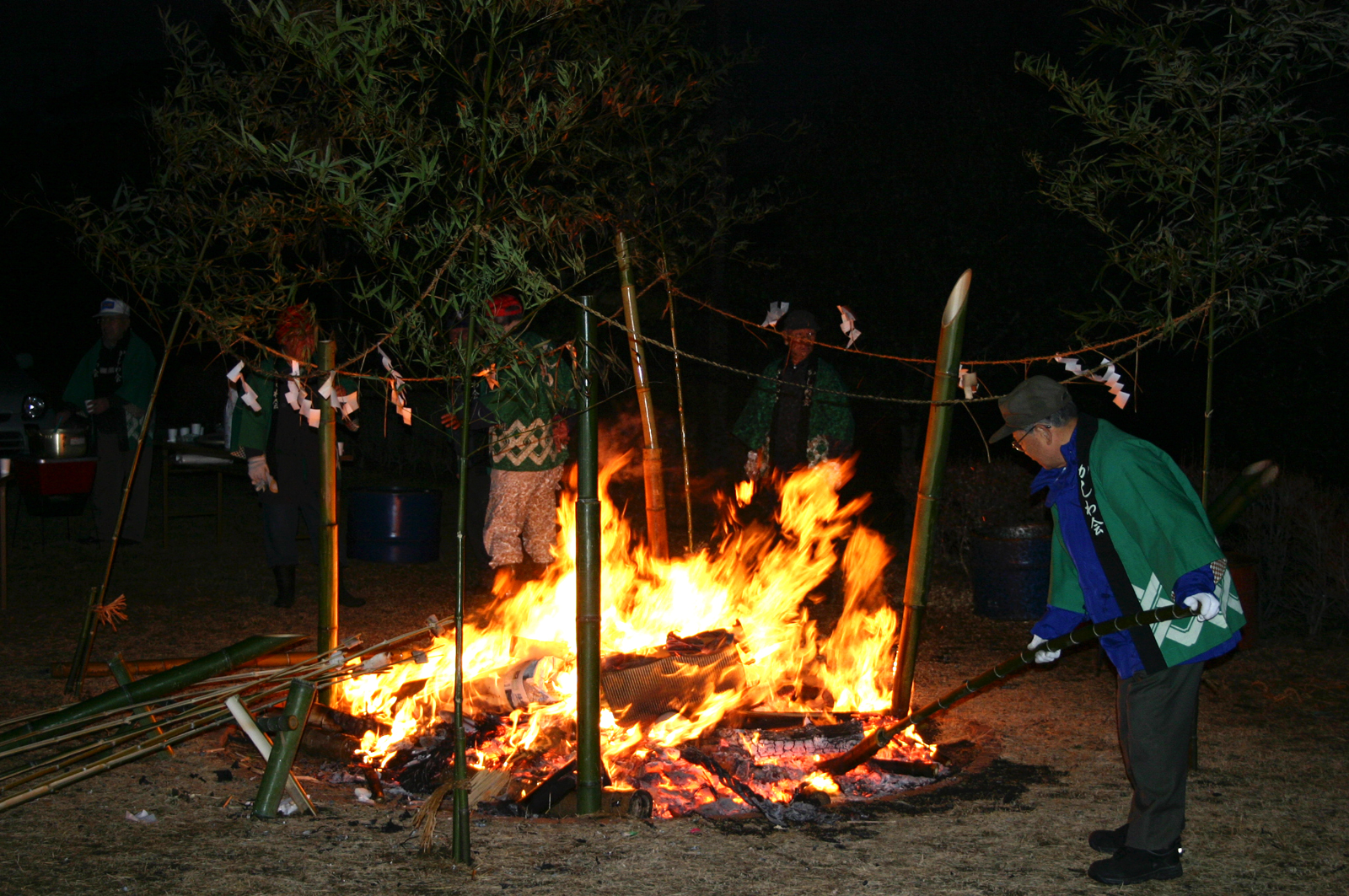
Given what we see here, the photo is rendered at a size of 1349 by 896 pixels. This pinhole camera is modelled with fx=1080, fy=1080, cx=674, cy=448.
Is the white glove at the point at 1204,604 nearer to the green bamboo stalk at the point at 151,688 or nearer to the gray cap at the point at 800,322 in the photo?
the green bamboo stalk at the point at 151,688

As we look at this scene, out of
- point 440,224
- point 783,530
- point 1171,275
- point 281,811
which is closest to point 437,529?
point 783,530

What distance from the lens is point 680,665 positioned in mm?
5137

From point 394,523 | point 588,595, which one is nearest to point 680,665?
point 588,595

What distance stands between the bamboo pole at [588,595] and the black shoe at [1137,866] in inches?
70.7

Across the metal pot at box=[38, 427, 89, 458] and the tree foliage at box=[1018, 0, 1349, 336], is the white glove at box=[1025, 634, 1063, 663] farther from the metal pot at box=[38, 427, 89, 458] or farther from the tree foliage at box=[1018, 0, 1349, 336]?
the metal pot at box=[38, 427, 89, 458]

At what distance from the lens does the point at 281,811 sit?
407 cm

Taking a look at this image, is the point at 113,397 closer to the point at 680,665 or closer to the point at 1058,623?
the point at 680,665

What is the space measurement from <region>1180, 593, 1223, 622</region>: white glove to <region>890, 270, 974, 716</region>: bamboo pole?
1.67m

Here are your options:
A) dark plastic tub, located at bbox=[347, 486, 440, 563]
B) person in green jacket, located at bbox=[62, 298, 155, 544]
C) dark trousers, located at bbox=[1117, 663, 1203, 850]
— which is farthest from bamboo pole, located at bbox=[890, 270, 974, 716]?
person in green jacket, located at bbox=[62, 298, 155, 544]

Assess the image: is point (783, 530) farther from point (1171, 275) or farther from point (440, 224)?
point (440, 224)

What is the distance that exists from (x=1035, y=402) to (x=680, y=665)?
2.24 m

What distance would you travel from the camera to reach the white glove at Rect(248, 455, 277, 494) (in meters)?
7.17

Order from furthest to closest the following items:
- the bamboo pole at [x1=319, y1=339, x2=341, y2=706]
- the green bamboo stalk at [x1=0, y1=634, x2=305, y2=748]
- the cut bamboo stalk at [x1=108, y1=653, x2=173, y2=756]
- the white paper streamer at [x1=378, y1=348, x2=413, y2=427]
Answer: the bamboo pole at [x1=319, y1=339, x2=341, y2=706] < the cut bamboo stalk at [x1=108, y1=653, x2=173, y2=756] < the green bamboo stalk at [x1=0, y1=634, x2=305, y2=748] < the white paper streamer at [x1=378, y1=348, x2=413, y2=427]

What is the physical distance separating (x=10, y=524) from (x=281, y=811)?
8278 mm
